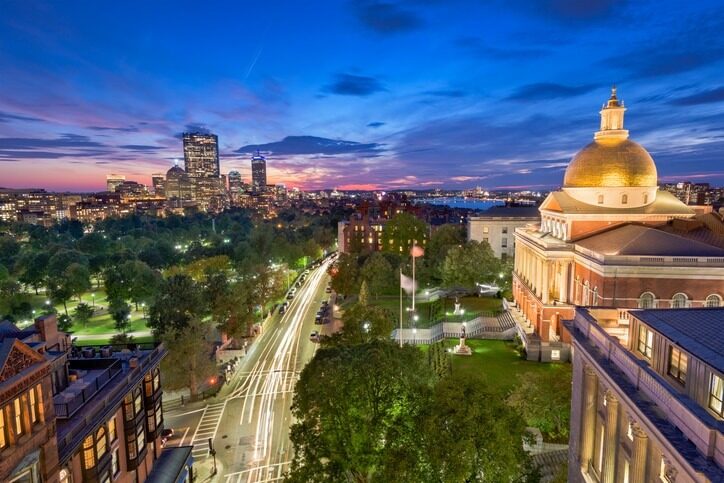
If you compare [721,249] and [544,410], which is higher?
[721,249]

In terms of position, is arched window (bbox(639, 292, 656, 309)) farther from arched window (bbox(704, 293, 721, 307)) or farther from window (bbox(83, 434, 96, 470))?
window (bbox(83, 434, 96, 470))

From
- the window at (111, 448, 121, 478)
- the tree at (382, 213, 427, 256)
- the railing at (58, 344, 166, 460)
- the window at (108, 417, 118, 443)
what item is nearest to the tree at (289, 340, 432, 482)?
the railing at (58, 344, 166, 460)

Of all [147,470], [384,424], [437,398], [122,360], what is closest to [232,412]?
[147,470]

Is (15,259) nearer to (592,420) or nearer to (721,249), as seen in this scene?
(592,420)

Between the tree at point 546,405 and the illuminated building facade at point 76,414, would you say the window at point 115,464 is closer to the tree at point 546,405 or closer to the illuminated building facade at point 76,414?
the illuminated building facade at point 76,414

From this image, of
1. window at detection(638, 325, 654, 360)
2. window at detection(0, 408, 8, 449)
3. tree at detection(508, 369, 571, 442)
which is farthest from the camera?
tree at detection(508, 369, 571, 442)

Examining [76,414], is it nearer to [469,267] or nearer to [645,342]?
[645,342]

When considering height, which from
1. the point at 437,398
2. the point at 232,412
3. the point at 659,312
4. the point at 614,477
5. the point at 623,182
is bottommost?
the point at 232,412
